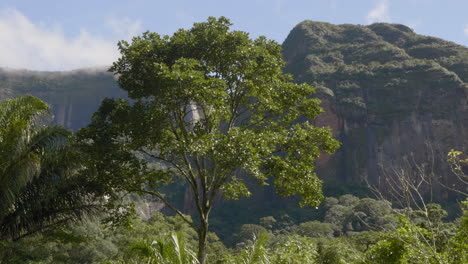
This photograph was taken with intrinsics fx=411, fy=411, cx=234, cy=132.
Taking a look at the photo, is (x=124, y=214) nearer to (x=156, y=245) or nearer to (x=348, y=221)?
(x=156, y=245)

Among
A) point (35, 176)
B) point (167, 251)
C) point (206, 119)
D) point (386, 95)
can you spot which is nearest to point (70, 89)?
point (386, 95)

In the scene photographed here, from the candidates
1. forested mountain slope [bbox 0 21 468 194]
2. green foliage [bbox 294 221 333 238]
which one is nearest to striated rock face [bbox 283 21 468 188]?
forested mountain slope [bbox 0 21 468 194]

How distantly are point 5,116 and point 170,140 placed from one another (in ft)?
12.5

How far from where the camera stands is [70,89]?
14438cm

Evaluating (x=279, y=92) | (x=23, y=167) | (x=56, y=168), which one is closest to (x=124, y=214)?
(x=56, y=168)

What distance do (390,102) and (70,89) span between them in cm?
10928

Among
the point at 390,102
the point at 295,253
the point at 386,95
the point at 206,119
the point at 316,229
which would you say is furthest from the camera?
the point at 386,95

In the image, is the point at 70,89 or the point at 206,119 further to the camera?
the point at 70,89

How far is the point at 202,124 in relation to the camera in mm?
10477

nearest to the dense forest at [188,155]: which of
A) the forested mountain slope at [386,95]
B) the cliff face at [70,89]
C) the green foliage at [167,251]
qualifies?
the green foliage at [167,251]

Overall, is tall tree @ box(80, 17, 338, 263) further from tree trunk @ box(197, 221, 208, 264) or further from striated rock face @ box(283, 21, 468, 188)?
striated rock face @ box(283, 21, 468, 188)

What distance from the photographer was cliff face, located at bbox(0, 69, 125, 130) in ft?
455

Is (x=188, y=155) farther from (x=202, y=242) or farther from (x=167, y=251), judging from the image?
(x=167, y=251)

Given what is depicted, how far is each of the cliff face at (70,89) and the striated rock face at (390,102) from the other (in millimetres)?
77925
